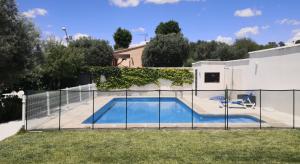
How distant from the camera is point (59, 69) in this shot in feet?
85.4

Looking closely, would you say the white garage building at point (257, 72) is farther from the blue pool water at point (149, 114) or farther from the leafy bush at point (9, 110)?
the leafy bush at point (9, 110)

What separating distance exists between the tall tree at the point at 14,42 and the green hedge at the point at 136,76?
16345 millimetres

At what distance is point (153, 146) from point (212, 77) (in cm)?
1836

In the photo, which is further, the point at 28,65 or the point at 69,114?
the point at 69,114

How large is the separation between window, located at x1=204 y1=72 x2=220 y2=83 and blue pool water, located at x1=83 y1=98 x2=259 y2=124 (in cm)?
333

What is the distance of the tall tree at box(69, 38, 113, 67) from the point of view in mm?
48781

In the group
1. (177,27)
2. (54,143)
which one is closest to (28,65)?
(54,143)

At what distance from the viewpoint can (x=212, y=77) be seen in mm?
29094

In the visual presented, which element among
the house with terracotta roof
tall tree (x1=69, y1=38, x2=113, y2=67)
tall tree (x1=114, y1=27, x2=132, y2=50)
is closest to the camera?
tall tree (x1=69, y1=38, x2=113, y2=67)

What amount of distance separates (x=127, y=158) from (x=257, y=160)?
3272mm

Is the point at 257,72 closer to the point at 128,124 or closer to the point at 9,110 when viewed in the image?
the point at 128,124

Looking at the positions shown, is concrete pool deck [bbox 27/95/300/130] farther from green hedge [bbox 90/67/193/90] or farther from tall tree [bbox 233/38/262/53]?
tall tree [bbox 233/38/262/53]

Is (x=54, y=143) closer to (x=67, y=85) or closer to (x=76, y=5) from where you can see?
(x=67, y=85)

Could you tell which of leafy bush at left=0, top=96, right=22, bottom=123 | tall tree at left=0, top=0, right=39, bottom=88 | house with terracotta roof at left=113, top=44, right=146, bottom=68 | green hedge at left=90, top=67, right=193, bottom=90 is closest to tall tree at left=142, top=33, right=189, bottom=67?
house with terracotta roof at left=113, top=44, right=146, bottom=68
